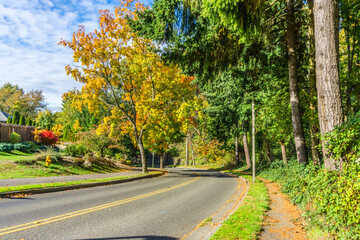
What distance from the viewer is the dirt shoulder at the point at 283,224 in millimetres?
5137

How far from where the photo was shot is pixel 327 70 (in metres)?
5.80

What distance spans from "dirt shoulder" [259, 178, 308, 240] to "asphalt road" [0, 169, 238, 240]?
182 cm

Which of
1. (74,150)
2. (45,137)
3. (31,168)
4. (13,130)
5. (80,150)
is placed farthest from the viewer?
(13,130)

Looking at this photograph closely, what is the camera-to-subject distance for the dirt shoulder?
5137mm

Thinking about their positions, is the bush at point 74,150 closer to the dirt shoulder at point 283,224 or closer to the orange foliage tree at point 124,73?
the orange foliage tree at point 124,73

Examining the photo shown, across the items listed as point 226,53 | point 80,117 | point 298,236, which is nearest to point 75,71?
point 226,53

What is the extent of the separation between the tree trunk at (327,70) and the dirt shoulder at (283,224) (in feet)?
5.54

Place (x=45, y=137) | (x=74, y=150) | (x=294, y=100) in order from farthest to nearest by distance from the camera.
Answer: (x=45, y=137) < (x=74, y=150) < (x=294, y=100)

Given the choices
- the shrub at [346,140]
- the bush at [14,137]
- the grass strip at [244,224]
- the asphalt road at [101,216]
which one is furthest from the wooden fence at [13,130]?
the shrub at [346,140]

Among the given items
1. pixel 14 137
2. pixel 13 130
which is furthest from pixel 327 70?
pixel 13 130

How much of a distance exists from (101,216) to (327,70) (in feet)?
23.4

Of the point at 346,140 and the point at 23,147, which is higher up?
the point at 346,140

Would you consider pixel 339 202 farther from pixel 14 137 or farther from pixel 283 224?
pixel 14 137

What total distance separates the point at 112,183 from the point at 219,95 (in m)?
17.3
